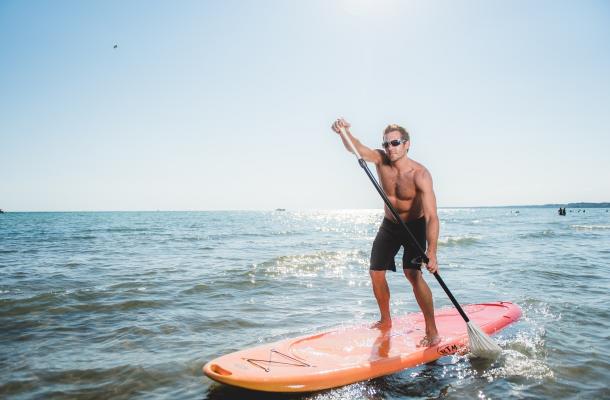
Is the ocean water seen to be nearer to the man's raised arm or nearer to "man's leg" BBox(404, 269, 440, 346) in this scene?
"man's leg" BBox(404, 269, 440, 346)

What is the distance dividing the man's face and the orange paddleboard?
2.18 m

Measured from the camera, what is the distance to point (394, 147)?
438 centimetres

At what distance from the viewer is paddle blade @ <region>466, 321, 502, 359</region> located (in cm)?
464

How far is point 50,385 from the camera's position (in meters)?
4.02

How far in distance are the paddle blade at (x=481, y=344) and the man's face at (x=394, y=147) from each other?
2.17 m

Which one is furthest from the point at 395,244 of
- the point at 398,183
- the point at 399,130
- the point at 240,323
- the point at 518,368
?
the point at 240,323

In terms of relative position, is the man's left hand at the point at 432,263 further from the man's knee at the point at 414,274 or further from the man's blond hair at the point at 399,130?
the man's blond hair at the point at 399,130

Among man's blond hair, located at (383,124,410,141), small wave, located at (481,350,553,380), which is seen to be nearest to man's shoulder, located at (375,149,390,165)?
man's blond hair, located at (383,124,410,141)

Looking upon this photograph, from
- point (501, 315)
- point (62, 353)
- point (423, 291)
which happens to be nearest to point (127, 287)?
point (62, 353)

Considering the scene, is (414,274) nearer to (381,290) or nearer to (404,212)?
(381,290)

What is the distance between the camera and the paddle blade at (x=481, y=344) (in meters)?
4.64

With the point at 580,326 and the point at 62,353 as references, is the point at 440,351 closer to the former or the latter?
the point at 580,326

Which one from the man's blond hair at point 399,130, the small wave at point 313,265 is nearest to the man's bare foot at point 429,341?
the man's blond hair at point 399,130

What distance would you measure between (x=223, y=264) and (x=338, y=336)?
891cm
